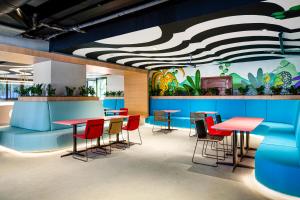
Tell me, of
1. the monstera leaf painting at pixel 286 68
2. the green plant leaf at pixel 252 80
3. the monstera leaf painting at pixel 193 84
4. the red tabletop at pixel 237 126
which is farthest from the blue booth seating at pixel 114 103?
the red tabletop at pixel 237 126

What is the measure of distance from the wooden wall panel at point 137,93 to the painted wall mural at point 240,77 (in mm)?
489

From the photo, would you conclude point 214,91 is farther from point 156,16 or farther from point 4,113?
point 4,113

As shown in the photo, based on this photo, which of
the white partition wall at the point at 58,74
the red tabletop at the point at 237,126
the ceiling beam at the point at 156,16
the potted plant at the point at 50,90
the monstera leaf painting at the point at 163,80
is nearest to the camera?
the red tabletop at the point at 237,126

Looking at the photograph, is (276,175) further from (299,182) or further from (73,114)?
(73,114)

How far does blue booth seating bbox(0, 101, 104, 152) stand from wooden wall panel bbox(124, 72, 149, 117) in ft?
13.4

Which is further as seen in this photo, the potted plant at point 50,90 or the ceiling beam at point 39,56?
the potted plant at point 50,90

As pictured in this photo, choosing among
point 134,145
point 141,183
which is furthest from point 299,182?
point 134,145

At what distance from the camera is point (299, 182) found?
261 centimetres

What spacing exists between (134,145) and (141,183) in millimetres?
2612

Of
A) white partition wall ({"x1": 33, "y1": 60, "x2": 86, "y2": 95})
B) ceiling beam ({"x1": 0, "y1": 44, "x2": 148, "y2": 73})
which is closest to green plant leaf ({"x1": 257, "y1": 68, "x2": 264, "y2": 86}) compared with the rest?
ceiling beam ({"x1": 0, "y1": 44, "x2": 148, "y2": 73})

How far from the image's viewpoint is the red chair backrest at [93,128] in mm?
4438

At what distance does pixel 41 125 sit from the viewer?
5.45 metres

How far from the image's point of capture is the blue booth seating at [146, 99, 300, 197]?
2.75 meters

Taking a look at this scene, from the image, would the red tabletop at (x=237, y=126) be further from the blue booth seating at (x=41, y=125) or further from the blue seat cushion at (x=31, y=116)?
the blue seat cushion at (x=31, y=116)
